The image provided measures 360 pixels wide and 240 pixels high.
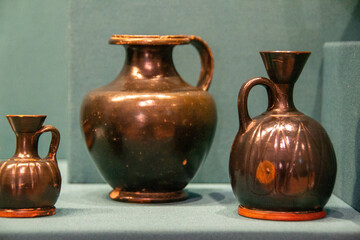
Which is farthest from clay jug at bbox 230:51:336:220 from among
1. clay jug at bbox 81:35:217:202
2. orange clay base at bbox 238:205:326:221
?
clay jug at bbox 81:35:217:202

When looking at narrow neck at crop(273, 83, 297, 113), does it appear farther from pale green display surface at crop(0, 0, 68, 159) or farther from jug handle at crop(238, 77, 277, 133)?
pale green display surface at crop(0, 0, 68, 159)

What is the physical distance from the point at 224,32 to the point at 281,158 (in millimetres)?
696

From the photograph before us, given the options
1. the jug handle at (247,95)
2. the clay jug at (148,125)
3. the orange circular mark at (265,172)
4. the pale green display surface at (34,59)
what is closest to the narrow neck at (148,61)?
the clay jug at (148,125)

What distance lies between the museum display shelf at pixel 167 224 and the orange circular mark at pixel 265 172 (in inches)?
3.9

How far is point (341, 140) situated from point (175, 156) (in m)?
0.49

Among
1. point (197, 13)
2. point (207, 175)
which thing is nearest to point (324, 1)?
point (197, 13)

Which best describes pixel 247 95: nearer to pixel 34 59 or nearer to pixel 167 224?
pixel 167 224

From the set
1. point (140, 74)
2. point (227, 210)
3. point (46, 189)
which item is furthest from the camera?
point (140, 74)

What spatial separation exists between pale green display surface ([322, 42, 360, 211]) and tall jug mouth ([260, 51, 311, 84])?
0.23m

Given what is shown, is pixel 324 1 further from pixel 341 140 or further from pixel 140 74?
pixel 140 74

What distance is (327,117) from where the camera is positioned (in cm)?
202

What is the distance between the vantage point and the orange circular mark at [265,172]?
150 cm

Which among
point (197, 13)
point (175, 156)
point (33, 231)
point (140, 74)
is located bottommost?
point (33, 231)

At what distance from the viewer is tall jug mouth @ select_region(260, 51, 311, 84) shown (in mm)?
1557
